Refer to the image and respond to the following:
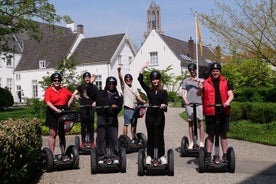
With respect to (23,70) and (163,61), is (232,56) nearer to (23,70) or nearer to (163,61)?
(163,61)

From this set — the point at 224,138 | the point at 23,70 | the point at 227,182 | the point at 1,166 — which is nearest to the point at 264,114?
the point at 224,138

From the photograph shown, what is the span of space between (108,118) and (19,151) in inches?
72.7

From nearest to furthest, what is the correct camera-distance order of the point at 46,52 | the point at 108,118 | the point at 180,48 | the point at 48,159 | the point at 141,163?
the point at 141,163, the point at 48,159, the point at 108,118, the point at 180,48, the point at 46,52

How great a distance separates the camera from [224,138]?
655 cm

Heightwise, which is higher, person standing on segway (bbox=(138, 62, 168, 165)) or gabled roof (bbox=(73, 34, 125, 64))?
gabled roof (bbox=(73, 34, 125, 64))

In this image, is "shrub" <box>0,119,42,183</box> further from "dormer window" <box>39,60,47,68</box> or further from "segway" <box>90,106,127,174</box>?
"dormer window" <box>39,60,47,68</box>

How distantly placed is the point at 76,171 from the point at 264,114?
863 centimetres

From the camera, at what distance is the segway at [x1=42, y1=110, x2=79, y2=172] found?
21.6 feet

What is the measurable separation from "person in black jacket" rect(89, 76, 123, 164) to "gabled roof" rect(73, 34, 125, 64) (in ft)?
105

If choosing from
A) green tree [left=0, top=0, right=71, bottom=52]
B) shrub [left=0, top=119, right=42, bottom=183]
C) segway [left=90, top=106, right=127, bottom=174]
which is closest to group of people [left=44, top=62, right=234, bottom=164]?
segway [left=90, top=106, right=127, bottom=174]

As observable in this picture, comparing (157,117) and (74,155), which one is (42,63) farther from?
(157,117)

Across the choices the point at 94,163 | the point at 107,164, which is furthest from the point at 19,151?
the point at 107,164

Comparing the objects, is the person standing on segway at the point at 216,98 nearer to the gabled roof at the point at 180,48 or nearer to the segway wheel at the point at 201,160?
the segway wheel at the point at 201,160

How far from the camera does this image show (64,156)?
6.84 m
